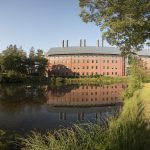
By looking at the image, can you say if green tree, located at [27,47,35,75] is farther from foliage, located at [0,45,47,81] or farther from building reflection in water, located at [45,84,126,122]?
building reflection in water, located at [45,84,126,122]

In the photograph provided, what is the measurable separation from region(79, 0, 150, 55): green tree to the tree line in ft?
167

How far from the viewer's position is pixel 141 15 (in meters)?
13.8

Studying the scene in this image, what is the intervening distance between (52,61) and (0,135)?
272 ft

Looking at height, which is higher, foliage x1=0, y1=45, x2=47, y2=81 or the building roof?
A: the building roof

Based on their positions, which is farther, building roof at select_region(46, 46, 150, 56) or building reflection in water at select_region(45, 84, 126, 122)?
building roof at select_region(46, 46, 150, 56)

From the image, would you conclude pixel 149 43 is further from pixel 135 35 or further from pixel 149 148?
pixel 149 148

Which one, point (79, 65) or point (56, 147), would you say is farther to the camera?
point (79, 65)

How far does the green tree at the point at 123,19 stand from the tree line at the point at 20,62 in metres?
50.8

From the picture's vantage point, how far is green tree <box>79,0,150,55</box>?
43.8ft

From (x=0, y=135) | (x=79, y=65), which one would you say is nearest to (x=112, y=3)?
(x=0, y=135)

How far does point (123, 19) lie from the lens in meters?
13.8

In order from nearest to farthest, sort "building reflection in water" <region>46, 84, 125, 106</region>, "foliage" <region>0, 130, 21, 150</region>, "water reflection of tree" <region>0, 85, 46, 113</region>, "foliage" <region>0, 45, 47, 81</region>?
"foliage" <region>0, 130, 21, 150</region>
"water reflection of tree" <region>0, 85, 46, 113</region>
"building reflection in water" <region>46, 84, 125, 106</region>
"foliage" <region>0, 45, 47, 81</region>

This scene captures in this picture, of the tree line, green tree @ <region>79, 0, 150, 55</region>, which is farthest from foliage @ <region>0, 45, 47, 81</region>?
green tree @ <region>79, 0, 150, 55</region>

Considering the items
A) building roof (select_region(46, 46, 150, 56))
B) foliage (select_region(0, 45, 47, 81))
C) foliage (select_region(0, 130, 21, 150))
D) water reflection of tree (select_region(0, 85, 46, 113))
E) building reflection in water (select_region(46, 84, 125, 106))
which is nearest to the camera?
foliage (select_region(0, 130, 21, 150))
